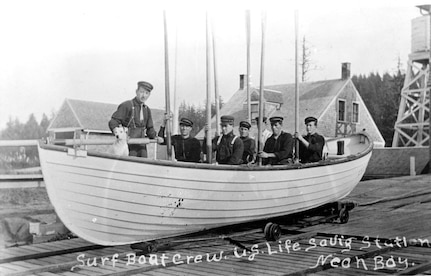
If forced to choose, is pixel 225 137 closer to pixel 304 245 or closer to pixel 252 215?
pixel 252 215

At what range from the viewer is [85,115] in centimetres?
525

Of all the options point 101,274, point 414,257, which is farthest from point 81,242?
point 414,257

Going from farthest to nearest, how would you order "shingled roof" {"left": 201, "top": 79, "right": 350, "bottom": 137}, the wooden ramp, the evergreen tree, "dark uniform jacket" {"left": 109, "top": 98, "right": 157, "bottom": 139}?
the evergreen tree < "shingled roof" {"left": 201, "top": 79, "right": 350, "bottom": 137} < "dark uniform jacket" {"left": 109, "top": 98, "right": 157, "bottom": 139} < the wooden ramp

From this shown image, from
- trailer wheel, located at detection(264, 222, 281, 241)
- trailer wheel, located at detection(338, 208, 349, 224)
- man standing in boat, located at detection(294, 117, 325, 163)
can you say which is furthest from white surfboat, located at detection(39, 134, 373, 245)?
trailer wheel, located at detection(338, 208, 349, 224)

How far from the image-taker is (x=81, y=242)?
5758 mm

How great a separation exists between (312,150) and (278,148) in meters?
0.54

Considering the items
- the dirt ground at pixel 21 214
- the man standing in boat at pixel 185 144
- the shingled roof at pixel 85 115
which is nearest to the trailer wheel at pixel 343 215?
the man standing in boat at pixel 185 144

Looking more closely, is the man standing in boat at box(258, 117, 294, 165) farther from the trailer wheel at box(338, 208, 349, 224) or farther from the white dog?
the white dog

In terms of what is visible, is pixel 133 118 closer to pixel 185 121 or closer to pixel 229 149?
pixel 185 121

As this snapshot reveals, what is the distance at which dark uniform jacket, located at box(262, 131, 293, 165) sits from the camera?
6.14 metres

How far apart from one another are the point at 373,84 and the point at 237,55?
7.01 m

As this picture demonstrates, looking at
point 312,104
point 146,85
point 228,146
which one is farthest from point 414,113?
point 146,85

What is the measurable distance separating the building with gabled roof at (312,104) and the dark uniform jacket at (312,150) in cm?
100

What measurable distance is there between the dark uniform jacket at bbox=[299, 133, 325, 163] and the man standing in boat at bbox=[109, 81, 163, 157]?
224cm
